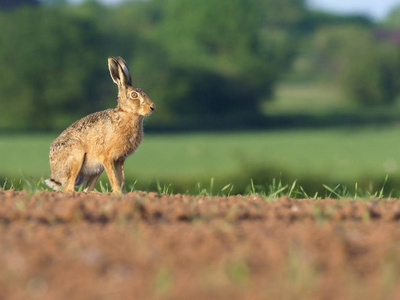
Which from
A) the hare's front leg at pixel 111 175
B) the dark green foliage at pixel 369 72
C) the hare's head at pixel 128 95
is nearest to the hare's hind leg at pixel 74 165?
the hare's front leg at pixel 111 175

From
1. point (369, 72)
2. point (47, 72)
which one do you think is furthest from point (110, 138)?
point (369, 72)

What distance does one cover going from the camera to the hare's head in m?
7.73

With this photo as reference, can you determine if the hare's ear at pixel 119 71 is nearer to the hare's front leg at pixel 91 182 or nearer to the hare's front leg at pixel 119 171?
the hare's front leg at pixel 119 171

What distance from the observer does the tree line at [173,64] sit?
41.4m

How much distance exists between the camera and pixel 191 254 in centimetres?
431

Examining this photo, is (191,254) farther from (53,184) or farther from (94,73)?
(94,73)

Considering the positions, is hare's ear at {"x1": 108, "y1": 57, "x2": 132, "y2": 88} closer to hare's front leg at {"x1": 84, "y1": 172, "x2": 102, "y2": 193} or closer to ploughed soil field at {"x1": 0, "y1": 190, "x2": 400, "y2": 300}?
hare's front leg at {"x1": 84, "y1": 172, "x2": 102, "y2": 193}

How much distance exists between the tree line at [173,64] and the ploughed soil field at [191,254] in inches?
1362

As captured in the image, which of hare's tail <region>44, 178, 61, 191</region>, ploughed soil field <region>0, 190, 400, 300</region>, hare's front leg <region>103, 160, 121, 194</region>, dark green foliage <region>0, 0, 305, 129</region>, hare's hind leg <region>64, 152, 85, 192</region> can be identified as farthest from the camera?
dark green foliage <region>0, 0, 305, 129</region>

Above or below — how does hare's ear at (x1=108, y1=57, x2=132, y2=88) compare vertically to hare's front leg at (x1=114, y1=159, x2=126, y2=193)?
above

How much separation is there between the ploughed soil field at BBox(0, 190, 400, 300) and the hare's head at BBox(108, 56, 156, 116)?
6.63 ft

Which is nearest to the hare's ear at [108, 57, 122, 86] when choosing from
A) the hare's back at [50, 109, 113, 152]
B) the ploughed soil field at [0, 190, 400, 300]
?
the hare's back at [50, 109, 113, 152]

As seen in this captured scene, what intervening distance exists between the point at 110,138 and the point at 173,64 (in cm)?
3827

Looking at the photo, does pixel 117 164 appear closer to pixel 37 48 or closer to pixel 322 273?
pixel 322 273
